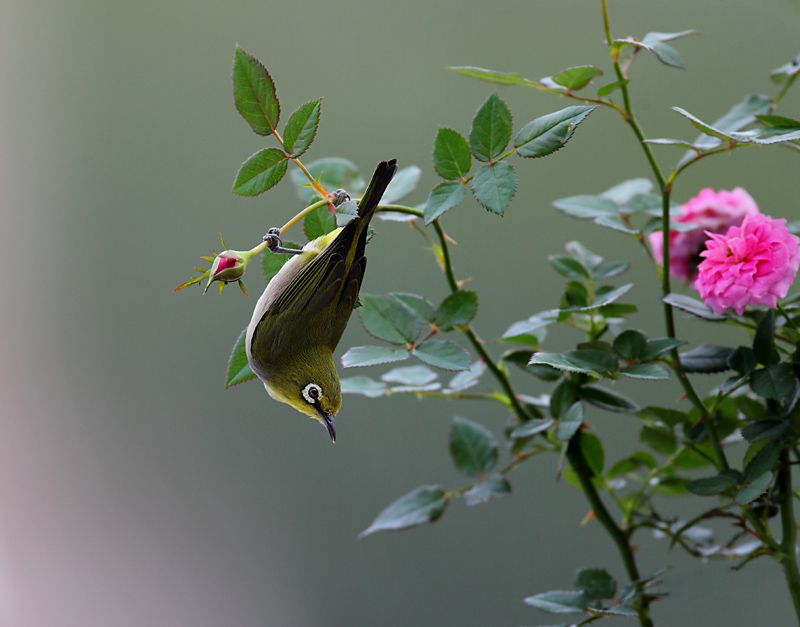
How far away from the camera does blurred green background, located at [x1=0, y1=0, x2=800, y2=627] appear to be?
939mm

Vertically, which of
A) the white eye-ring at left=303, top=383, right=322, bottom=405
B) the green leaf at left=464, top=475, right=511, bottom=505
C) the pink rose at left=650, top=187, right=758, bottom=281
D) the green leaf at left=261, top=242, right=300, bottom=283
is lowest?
the green leaf at left=464, top=475, right=511, bottom=505

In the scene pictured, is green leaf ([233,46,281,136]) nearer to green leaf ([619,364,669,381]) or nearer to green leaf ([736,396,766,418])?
green leaf ([619,364,669,381])

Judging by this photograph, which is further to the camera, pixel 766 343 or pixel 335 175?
pixel 335 175

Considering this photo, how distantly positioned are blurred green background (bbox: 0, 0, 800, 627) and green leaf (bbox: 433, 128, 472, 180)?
56cm

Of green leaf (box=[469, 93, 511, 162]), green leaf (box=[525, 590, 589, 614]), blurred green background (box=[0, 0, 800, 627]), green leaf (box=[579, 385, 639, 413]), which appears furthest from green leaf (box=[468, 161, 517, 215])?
blurred green background (box=[0, 0, 800, 627])

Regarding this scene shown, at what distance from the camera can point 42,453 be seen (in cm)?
95

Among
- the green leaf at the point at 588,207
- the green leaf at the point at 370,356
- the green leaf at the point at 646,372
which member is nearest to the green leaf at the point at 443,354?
the green leaf at the point at 370,356

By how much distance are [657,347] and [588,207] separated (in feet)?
0.57

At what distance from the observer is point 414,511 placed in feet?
1.85

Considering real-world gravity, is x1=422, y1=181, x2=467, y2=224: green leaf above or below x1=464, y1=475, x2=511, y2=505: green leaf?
above

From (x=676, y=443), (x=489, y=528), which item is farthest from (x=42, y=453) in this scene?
(x=676, y=443)

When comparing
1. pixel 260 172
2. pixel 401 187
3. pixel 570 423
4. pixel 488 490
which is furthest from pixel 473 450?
pixel 260 172

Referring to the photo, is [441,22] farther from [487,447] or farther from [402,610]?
[402,610]

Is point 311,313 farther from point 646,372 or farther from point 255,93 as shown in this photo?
point 646,372
